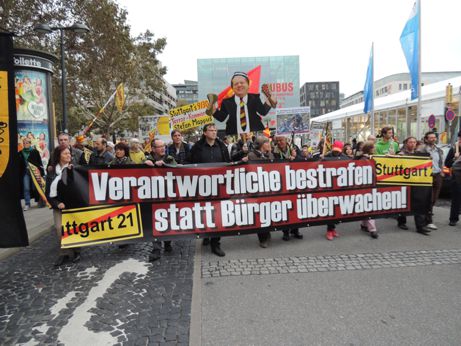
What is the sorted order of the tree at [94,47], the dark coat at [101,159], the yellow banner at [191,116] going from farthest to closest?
the tree at [94,47] < the yellow banner at [191,116] < the dark coat at [101,159]

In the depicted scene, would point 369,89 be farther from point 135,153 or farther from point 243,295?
point 243,295

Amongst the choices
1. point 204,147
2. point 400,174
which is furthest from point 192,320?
point 400,174

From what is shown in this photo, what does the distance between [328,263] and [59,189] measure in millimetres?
3823

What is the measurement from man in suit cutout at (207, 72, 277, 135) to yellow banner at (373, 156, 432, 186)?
86.0 inches

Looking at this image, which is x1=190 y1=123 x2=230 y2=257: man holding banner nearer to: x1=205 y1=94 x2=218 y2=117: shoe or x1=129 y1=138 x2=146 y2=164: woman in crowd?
x1=205 y1=94 x2=218 y2=117: shoe

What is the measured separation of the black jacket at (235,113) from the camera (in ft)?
19.1

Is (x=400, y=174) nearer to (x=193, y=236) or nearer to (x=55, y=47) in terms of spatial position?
(x=193, y=236)

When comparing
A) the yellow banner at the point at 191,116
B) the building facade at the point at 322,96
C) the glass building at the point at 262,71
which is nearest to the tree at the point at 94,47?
the yellow banner at the point at 191,116

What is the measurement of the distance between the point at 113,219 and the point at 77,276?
2.77 feet

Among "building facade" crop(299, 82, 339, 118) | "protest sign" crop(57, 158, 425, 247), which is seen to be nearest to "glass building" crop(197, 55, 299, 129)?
"protest sign" crop(57, 158, 425, 247)

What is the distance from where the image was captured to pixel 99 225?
15.8ft

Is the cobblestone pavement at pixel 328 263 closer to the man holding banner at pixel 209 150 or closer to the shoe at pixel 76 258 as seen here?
the man holding banner at pixel 209 150

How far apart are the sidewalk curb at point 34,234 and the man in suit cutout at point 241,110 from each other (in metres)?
3.93

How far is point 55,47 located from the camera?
17.8 m
